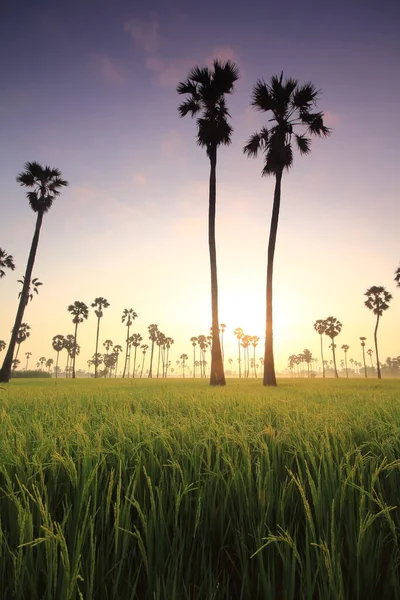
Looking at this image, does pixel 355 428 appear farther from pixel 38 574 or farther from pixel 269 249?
pixel 269 249

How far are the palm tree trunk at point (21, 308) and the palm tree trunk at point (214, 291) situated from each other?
1475cm

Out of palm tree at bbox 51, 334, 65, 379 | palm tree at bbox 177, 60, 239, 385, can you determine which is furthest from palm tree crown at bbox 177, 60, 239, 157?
palm tree at bbox 51, 334, 65, 379

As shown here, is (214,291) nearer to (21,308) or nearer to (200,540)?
(21,308)

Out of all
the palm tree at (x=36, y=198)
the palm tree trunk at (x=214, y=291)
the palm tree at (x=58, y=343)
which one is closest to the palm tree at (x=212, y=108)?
the palm tree trunk at (x=214, y=291)

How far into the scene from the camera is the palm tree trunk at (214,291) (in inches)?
795

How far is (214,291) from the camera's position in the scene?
21.3 metres

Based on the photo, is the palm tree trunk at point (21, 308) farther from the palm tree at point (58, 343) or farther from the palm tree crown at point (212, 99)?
the palm tree at point (58, 343)

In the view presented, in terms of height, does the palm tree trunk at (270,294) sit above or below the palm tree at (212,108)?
below

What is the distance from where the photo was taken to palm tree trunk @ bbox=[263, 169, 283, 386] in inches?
792

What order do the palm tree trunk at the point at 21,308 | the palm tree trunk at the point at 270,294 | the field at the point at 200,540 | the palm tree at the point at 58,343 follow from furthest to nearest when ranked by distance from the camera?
the palm tree at the point at 58,343, the palm tree trunk at the point at 21,308, the palm tree trunk at the point at 270,294, the field at the point at 200,540

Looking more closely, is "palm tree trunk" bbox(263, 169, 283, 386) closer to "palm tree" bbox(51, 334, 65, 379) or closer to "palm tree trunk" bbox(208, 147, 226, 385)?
"palm tree trunk" bbox(208, 147, 226, 385)

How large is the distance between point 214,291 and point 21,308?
1565 centimetres

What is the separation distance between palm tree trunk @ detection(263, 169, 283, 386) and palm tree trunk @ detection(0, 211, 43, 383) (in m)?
18.3

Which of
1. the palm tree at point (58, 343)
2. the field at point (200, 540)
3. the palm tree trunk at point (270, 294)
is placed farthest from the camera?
the palm tree at point (58, 343)
